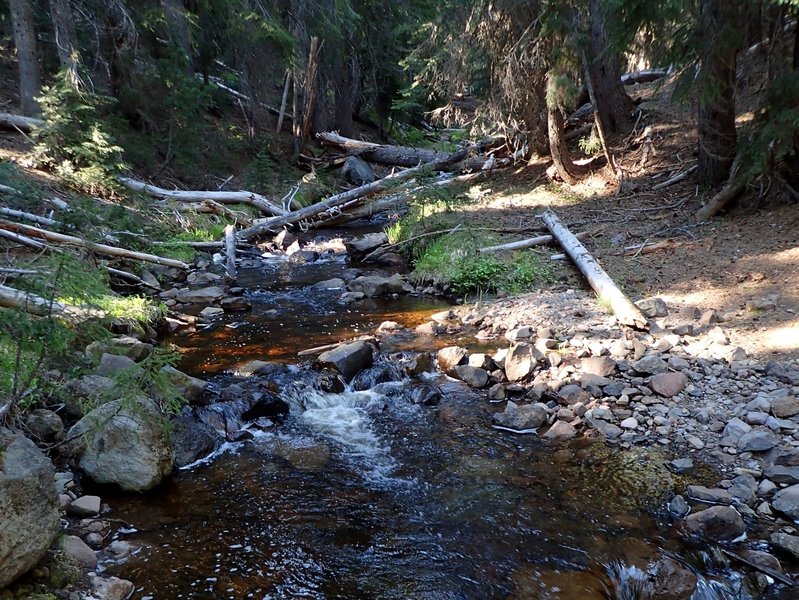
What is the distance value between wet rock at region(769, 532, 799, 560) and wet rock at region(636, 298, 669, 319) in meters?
4.07

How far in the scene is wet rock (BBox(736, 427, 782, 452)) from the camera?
5.03 meters

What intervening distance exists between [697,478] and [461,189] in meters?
12.6

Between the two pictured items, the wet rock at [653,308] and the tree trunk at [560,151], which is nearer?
the wet rock at [653,308]

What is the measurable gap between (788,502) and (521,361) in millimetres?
3239

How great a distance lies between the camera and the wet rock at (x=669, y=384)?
242 inches

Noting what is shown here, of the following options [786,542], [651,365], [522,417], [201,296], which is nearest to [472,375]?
[522,417]

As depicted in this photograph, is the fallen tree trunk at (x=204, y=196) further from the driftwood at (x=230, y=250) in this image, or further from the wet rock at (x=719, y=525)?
the wet rock at (x=719, y=525)

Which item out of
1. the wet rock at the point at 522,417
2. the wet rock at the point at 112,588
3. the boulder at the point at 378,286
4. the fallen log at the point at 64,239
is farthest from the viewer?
the boulder at the point at 378,286

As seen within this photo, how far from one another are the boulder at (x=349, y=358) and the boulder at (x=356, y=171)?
14140mm

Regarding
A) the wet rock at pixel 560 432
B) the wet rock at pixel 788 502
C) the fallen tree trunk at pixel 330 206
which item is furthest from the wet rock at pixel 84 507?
the fallen tree trunk at pixel 330 206

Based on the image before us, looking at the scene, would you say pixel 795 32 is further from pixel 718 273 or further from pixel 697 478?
pixel 697 478

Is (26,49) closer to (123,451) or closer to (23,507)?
(123,451)

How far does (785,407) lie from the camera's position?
534 cm

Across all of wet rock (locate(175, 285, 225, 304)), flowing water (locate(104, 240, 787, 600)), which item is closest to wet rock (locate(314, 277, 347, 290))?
wet rock (locate(175, 285, 225, 304))
